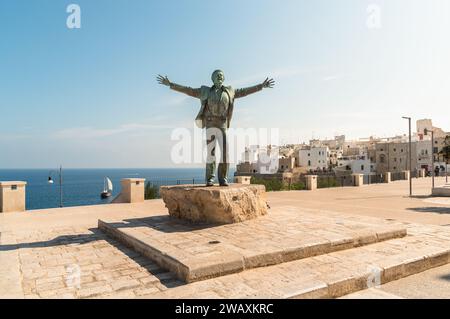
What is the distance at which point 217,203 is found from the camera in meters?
6.62

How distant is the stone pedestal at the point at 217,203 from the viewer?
6674mm

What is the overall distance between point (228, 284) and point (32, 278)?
2790 millimetres

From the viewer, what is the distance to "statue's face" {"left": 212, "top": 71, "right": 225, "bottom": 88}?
7559 mm

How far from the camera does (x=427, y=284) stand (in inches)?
171

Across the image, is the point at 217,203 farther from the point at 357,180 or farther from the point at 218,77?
the point at 357,180

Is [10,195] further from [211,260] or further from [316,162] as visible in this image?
[316,162]

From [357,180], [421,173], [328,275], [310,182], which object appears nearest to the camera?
[328,275]

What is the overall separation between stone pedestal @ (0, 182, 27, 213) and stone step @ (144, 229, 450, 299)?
992cm

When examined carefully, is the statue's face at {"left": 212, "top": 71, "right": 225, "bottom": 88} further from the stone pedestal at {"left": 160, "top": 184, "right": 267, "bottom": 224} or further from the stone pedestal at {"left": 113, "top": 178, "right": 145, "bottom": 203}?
the stone pedestal at {"left": 113, "top": 178, "right": 145, "bottom": 203}

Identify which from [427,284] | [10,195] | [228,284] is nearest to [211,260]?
[228,284]

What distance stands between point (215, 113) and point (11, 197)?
28.1 feet

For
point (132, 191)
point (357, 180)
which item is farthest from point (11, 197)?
point (357, 180)

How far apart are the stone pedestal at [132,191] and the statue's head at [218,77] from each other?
734 cm

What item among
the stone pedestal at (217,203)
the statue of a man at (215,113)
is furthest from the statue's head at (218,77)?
the stone pedestal at (217,203)
